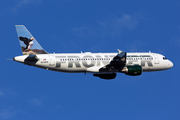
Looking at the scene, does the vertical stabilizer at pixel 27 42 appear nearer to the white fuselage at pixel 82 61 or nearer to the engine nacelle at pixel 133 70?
the white fuselage at pixel 82 61

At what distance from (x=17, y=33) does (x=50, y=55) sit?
7.36 meters

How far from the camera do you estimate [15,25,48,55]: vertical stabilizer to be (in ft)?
206

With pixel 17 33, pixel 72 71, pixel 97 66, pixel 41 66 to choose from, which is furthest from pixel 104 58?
pixel 17 33

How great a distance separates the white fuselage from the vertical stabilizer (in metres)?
1.37

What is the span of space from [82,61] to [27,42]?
10941 mm

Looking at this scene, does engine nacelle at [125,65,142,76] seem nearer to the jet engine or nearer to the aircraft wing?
the jet engine

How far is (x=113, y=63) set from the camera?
207ft

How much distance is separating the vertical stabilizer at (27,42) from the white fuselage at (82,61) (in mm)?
1366

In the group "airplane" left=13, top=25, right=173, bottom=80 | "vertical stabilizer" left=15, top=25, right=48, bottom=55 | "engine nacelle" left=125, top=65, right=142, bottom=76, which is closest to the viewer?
"airplane" left=13, top=25, right=173, bottom=80

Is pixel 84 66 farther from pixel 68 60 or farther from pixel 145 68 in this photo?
pixel 145 68

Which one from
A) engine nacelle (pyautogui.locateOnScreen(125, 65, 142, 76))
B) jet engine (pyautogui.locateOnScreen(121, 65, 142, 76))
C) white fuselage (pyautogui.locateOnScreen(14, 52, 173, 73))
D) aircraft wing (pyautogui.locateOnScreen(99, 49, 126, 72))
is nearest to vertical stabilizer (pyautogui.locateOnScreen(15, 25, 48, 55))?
white fuselage (pyautogui.locateOnScreen(14, 52, 173, 73))

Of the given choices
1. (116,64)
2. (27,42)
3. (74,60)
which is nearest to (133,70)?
(116,64)

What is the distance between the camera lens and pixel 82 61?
63.0 m

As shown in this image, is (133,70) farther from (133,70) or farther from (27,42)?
(27,42)
